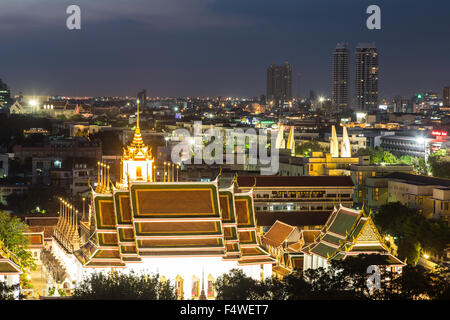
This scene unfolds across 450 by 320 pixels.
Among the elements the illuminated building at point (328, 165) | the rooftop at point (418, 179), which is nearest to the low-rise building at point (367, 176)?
the rooftop at point (418, 179)

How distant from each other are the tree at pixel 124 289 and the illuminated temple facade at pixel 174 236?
7.93ft

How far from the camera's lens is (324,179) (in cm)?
6291

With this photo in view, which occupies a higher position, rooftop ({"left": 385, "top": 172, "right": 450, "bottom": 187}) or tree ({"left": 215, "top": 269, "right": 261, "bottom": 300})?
rooftop ({"left": 385, "top": 172, "right": 450, "bottom": 187})

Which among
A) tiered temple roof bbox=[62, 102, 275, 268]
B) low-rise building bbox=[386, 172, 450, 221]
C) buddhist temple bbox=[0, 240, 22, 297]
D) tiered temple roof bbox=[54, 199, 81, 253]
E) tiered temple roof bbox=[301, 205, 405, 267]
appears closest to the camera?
buddhist temple bbox=[0, 240, 22, 297]

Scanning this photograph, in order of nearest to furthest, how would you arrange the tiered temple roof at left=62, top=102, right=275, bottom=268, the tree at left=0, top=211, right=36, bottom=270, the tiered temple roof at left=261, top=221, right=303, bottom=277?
the tiered temple roof at left=62, top=102, right=275, bottom=268 → the tiered temple roof at left=261, top=221, right=303, bottom=277 → the tree at left=0, top=211, right=36, bottom=270

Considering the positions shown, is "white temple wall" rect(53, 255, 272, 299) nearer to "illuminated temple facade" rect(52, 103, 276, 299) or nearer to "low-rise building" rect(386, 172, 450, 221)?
A: "illuminated temple facade" rect(52, 103, 276, 299)

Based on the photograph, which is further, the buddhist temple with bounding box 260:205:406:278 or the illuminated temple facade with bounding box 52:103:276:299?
the buddhist temple with bounding box 260:205:406:278

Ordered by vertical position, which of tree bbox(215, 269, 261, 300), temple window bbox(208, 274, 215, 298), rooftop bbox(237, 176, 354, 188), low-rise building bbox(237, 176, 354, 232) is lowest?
temple window bbox(208, 274, 215, 298)

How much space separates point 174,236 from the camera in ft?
120

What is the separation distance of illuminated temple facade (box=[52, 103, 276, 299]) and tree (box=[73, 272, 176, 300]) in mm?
2416

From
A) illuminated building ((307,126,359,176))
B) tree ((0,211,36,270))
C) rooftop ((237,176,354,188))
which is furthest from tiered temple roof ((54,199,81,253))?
illuminated building ((307,126,359,176))

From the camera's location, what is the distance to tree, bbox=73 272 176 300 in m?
30.8

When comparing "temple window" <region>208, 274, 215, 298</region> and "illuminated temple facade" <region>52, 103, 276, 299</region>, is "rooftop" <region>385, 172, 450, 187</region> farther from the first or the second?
"temple window" <region>208, 274, 215, 298</region>

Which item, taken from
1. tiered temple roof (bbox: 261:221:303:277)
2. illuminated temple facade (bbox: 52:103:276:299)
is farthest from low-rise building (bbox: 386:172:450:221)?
illuminated temple facade (bbox: 52:103:276:299)
